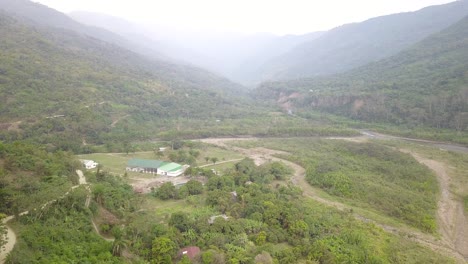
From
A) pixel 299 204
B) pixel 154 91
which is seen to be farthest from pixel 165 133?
pixel 299 204

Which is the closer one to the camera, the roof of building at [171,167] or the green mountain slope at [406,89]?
the roof of building at [171,167]

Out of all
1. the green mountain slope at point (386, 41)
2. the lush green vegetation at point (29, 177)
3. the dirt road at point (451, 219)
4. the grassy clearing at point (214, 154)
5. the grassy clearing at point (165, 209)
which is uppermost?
the green mountain slope at point (386, 41)

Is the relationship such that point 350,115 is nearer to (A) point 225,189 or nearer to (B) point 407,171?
(B) point 407,171

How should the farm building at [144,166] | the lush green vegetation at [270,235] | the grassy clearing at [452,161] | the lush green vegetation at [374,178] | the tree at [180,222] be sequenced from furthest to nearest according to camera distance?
the farm building at [144,166] < the grassy clearing at [452,161] < the lush green vegetation at [374,178] < the tree at [180,222] < the lush green vegetation at [270,235]

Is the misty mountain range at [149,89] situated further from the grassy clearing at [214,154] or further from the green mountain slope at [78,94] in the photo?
the grassy clearing at [214,154]

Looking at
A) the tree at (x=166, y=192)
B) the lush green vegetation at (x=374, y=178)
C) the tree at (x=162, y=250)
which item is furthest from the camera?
the lush green vegetation at (x=374, y=178)

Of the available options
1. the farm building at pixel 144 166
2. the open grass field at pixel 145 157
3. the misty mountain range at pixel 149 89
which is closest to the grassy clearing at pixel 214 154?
the open grass field at pixel 145 157
